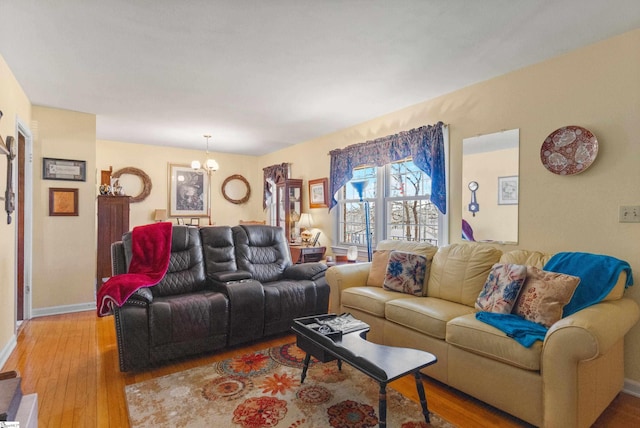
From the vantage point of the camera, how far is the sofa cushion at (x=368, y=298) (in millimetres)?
2828

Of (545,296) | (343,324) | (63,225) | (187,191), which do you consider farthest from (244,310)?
(187,191)

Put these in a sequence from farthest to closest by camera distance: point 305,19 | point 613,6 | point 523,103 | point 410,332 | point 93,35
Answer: point 523,103 < point 410,332 < point 93,35 < point 305,19 < point 613,6

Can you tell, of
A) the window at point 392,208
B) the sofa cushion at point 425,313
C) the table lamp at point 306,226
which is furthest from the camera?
the table lamp at point 306,226

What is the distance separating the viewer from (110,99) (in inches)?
144

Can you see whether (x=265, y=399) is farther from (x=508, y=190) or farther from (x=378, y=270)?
(x=508, y=190)

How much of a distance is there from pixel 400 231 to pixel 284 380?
7.61 feet

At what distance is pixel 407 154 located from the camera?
12.3 ft

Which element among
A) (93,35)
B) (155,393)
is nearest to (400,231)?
(155,393)

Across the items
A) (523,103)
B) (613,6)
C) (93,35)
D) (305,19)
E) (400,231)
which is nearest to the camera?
(613,6)

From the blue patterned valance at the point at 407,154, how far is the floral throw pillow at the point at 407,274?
2.27 ft

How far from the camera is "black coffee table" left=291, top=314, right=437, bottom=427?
168cm

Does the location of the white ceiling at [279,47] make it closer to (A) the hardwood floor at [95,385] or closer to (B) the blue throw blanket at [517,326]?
(B) the blue throw blanket at [517,326]

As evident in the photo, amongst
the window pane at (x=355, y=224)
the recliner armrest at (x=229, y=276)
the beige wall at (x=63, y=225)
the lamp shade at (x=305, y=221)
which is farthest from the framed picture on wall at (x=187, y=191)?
the recliner armrest at (x=229, y=276)

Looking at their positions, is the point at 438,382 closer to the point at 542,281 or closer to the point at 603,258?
the point at 542,281
